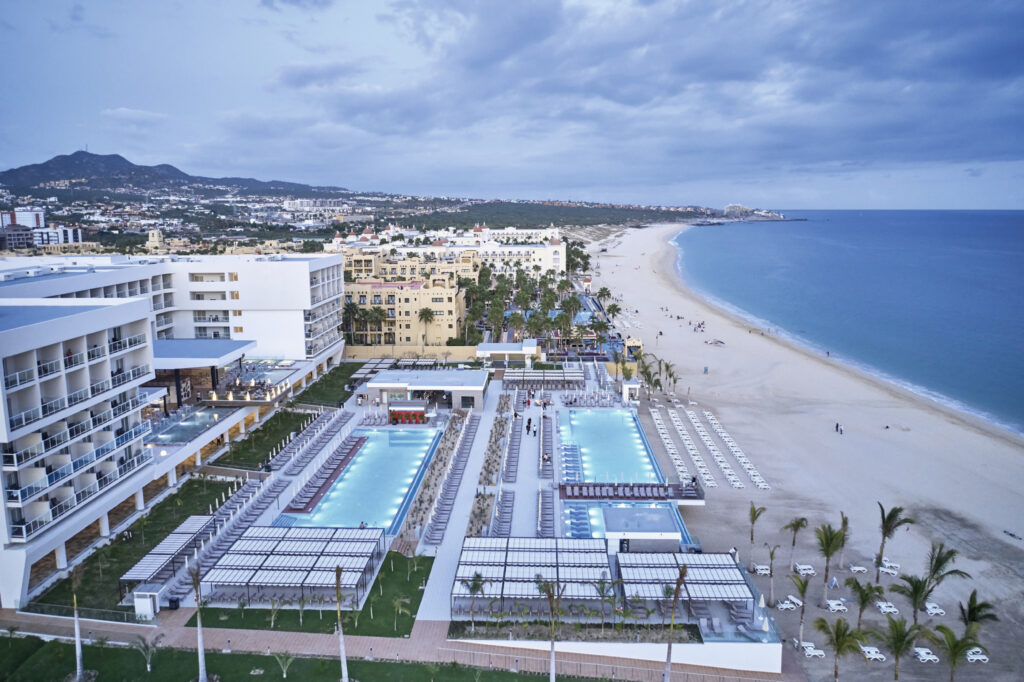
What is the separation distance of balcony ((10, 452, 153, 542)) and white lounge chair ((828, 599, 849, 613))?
97.5 ft

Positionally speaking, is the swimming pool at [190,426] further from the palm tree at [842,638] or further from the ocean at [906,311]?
the ocean at [906,311]

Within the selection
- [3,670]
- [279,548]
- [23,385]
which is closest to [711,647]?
[279,548]

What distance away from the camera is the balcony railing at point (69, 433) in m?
24.2

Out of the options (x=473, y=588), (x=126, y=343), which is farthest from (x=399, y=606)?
(x=126, y=343)

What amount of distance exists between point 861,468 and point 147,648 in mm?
37166

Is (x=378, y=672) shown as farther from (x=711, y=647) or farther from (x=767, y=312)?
(x=767, y=312)

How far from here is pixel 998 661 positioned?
22.7 metres

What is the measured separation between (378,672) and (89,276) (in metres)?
36.0

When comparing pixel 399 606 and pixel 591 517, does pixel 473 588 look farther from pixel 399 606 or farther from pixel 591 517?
pixel 591 517

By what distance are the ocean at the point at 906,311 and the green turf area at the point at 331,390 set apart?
162 ft

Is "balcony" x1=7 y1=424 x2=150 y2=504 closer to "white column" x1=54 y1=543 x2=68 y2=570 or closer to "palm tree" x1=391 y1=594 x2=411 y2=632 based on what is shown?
"white column" x1=54 y1=543 x2=68 y2=570

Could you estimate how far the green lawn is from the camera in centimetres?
2050

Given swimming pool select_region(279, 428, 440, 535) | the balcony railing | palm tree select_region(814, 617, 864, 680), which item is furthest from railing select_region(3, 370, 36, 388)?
palm tree select_region(814, 617, 864, 680)

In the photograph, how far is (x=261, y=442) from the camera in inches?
1623
